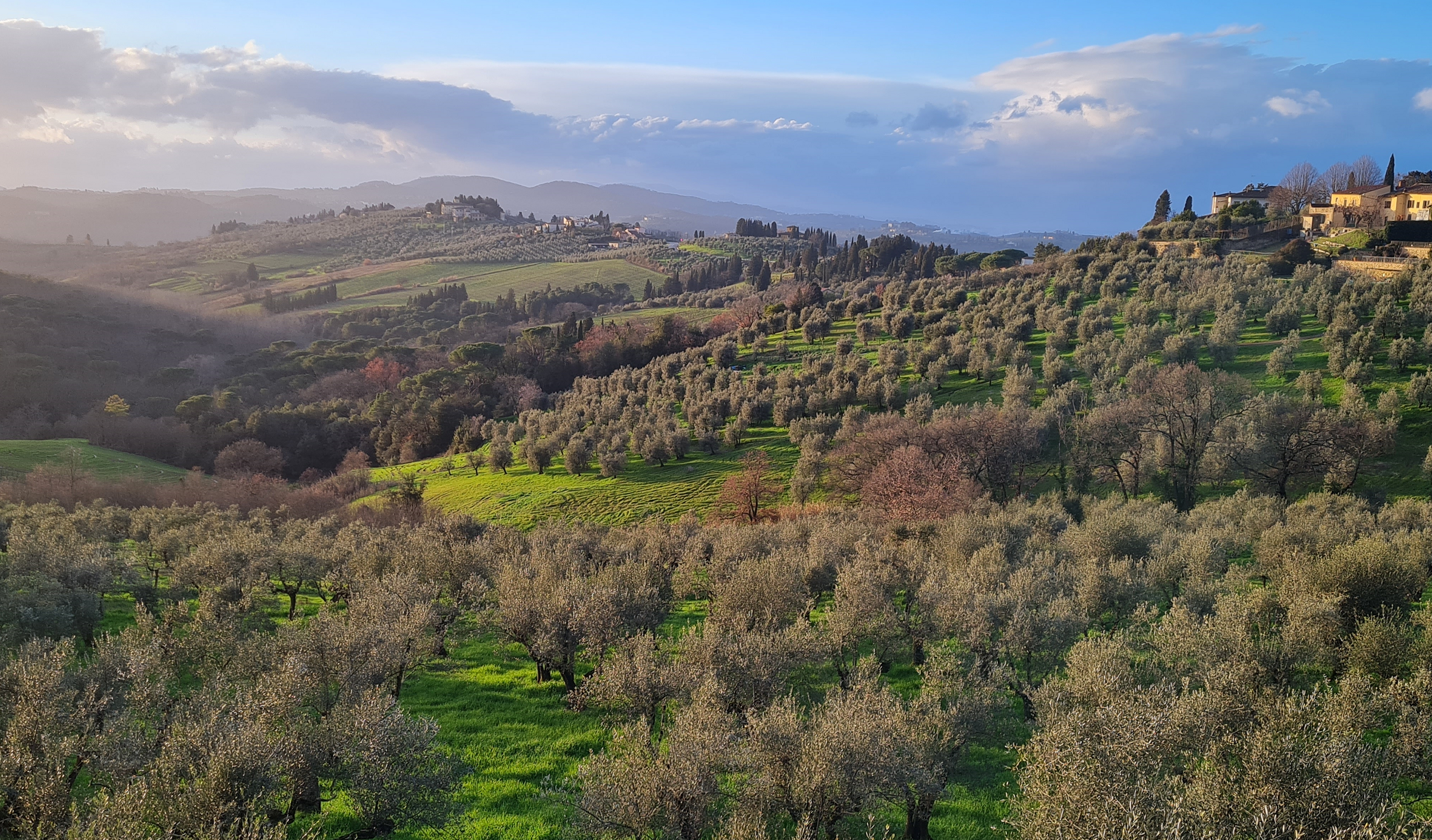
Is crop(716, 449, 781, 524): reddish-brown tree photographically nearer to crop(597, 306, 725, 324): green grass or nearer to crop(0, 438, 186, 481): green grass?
crop(0, 438, 186, 481): green grass

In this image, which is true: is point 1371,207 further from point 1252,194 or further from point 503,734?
point 503,734

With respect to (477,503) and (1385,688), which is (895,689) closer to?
(1385,688)

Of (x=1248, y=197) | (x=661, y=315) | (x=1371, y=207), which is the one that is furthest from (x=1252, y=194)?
(x=661, y=315)

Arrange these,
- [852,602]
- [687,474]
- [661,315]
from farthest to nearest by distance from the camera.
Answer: [661,315] → [687,474] → [852,602]

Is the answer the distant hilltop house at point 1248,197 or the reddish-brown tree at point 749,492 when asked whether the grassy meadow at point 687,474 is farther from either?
the distant hilltop house at point 1248,197

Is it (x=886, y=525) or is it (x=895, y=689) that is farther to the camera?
(x=886, y=525)

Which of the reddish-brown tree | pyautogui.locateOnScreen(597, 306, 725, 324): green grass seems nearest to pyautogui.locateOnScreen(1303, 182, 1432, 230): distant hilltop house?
the reddish-brown tree

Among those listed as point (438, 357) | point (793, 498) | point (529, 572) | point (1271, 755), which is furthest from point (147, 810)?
point (438, 357)

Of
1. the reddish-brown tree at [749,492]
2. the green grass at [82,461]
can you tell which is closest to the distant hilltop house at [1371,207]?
the reddish-brown tree at [749,492]

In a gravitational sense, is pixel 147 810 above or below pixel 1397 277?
below
